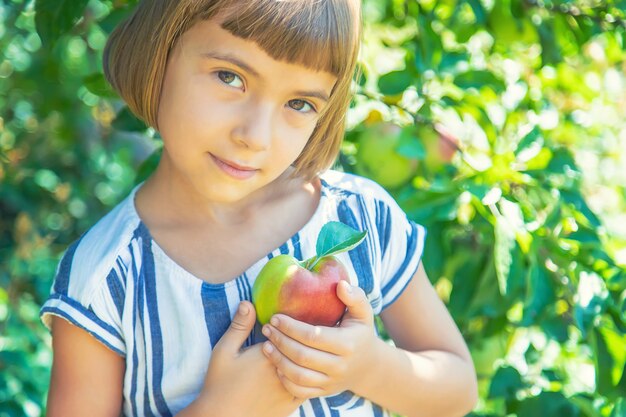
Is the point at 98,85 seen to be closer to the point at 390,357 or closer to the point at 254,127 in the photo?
the point at 254,127

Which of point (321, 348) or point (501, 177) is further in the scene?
point (501, 177)

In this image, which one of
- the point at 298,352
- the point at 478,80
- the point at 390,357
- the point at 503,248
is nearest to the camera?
the point at 298,352

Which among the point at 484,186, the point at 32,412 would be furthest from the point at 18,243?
the point at 484,186

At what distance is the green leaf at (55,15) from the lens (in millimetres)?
1410

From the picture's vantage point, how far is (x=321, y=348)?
1.05 m

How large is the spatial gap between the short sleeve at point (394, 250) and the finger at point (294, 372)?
24 centimetres

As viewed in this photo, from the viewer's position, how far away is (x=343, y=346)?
41.8 inches

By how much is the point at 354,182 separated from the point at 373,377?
1.01 ft

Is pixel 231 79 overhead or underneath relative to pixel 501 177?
overhead

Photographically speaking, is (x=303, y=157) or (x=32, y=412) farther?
(x=32, y=412)

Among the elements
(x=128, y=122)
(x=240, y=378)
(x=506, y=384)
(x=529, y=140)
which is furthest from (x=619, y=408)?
(x=128, y=122)

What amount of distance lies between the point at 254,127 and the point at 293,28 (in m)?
0.13

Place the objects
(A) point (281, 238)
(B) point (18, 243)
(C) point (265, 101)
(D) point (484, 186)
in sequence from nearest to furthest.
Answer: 1. (C) point (265, 101)
2. (A) point (281, 238)
3. (D) point (484, 186)
4. (B) point (18, 243)

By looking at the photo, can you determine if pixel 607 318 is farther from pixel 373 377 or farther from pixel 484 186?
pixel 373 377
